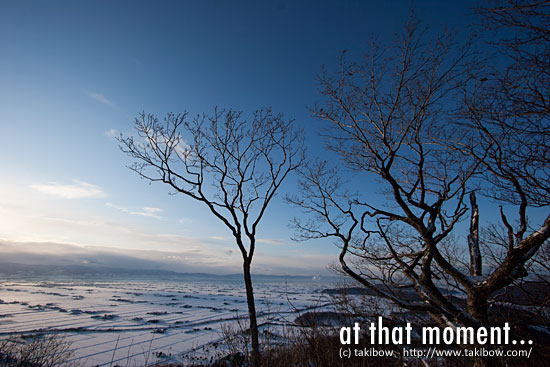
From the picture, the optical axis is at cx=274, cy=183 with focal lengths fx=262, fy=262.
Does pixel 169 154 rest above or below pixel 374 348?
above

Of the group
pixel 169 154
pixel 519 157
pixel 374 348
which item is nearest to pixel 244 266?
pixel 169 154

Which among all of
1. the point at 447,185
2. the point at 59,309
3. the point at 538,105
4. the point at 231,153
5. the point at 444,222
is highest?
the point at 231,153

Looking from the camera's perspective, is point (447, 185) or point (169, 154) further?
point (169, 154)

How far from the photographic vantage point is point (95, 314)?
2627 cm

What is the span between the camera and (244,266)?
11328 mm

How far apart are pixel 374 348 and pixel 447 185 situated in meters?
4.84

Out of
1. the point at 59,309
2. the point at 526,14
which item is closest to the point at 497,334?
the point at 526,14

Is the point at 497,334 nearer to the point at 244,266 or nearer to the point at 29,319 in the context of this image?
the point at 244,266

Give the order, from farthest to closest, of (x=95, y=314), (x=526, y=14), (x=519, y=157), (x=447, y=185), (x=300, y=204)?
(x=95, y=314)
(x=300, y=204)
(x=447, y=185)
(x=519, y=157)
(x=526, y=14)

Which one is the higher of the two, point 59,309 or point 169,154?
point 169,154

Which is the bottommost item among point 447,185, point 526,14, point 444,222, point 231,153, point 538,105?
point 444,222

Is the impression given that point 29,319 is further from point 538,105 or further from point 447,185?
point 538,105

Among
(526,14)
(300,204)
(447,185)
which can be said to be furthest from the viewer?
(300,204)

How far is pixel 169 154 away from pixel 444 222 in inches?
415
